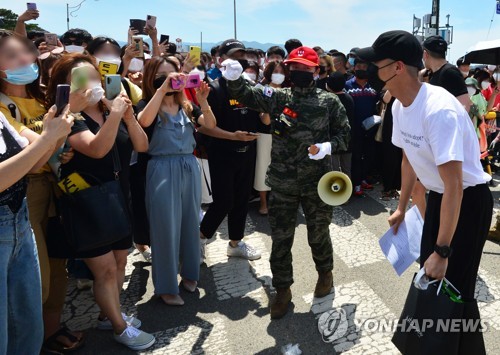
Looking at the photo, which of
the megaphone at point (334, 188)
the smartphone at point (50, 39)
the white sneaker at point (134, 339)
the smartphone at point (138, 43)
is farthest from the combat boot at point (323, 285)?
the smartphone at point (50, 39)

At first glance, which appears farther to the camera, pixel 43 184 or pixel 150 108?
pixel 150 108

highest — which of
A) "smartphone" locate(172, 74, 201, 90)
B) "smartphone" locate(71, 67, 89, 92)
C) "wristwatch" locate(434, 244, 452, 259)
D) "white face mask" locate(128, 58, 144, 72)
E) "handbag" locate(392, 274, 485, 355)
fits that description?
"white face mask" locate(128, 58, 144, 72)

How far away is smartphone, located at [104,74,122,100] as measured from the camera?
8.46ft

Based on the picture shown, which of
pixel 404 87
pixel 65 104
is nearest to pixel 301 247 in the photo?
pixel 404 87

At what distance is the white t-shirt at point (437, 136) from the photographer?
1936mm

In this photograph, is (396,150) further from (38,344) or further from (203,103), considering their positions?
(38,344)

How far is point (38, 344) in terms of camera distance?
222 cm

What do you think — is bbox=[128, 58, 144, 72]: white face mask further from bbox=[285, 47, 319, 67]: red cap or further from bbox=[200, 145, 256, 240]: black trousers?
bbox=[285, 47, 319, 67]: red cap

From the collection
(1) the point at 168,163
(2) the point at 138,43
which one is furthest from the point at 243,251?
(2) the point at 138,43

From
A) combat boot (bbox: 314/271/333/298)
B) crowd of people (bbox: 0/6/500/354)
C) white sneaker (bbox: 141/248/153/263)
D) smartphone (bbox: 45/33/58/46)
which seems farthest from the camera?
smartphone (bbox: 45/33/58/46)

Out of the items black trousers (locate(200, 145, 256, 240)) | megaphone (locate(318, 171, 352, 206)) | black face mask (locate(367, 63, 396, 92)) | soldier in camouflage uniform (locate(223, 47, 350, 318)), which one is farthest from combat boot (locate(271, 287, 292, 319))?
black face mask (locate(367, 63, 396, 92))

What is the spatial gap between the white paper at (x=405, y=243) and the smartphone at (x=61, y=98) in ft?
7.00

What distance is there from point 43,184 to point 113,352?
127 cm

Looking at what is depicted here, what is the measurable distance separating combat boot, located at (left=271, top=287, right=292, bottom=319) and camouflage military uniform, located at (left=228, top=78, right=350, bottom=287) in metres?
0.06
